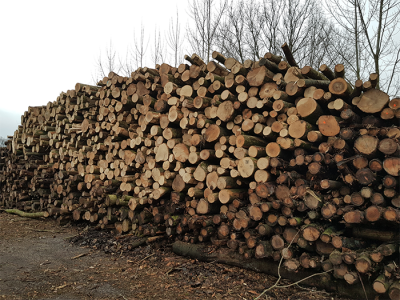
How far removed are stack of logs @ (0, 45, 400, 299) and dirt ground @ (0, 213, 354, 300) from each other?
0.33 metres

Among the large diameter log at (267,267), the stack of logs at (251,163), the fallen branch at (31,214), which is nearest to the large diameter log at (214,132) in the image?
the stack of logs at (251,163)

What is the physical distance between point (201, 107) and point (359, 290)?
282 centimetres

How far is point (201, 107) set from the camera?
4.28m

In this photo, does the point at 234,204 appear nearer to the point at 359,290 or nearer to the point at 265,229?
the point at 265,229

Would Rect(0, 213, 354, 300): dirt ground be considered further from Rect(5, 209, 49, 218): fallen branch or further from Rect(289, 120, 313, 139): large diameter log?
Rect(289, 120, 313, 139): large diameter log

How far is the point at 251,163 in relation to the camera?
364 centimetres

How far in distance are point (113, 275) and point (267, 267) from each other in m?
1.82

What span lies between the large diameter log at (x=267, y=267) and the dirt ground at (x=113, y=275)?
8 centimetres

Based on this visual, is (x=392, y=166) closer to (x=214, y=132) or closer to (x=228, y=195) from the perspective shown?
(x=228, y=195)

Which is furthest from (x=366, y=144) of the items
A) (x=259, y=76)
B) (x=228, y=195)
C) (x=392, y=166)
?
(x=228, y=195)

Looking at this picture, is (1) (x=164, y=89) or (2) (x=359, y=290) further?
(1) (x=164, y=89)

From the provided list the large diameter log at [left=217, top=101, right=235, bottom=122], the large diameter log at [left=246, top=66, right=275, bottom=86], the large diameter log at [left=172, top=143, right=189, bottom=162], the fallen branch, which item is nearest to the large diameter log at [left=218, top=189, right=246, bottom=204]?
the large diameter log at [left=172, top=143, right=189, bottom=162]

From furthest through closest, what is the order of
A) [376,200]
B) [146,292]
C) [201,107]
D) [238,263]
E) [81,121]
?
[81,121]
[201,107]
[238,263]
[146,292]
[376,200]

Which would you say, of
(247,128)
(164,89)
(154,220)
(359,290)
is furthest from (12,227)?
(359,290)
